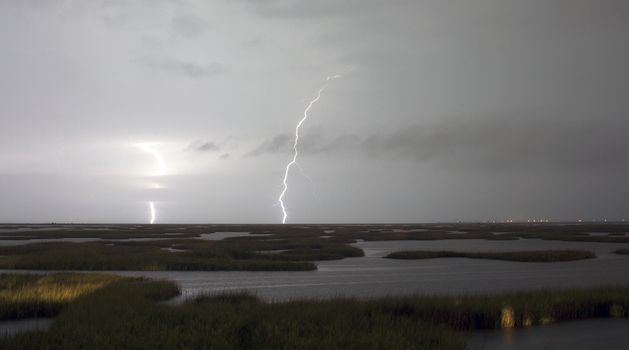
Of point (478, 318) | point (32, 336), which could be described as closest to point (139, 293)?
point (32, 336)

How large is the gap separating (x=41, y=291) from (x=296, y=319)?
38.5 feet

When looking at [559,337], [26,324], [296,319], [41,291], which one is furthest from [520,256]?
[26,324]

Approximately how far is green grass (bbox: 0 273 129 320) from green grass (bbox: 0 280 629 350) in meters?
1.13

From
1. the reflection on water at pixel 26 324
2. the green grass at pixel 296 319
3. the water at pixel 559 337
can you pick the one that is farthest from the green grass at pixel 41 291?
the water at pixel 559 337

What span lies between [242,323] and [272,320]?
92 centimetres

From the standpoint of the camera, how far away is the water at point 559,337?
15.5 metres

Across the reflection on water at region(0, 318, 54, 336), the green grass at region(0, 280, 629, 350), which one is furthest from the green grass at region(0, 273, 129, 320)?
the green grass at region(0, 280, 629, 350)

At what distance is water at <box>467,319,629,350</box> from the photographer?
1546 centimetres

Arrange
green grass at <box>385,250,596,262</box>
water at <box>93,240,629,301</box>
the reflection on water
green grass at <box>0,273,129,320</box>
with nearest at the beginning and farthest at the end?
the reflection on water
green grass at <box>0,273,129,320</box>
water at <box>93,240,629,301</box>
green grass at <box>385,250,596,262</box>

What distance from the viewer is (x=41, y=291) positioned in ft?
66.4

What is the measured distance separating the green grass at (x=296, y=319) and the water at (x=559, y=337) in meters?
0.63

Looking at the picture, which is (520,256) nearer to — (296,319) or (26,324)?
(296,319)

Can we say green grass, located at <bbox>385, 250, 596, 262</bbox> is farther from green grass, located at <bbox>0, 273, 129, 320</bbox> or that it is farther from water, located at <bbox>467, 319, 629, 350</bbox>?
green grass, located at <bbox>0, 273, 129, 320</bbox>

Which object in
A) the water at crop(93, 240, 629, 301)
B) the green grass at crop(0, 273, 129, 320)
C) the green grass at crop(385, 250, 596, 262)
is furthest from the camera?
the green grass at crop(385, 250, 596, 262)
